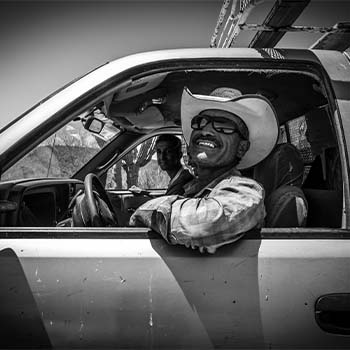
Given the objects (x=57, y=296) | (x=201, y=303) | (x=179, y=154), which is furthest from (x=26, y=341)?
(x=179, y=154)

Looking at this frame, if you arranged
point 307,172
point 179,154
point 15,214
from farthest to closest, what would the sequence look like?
point 179,154 → point 307,172 → point 15,214

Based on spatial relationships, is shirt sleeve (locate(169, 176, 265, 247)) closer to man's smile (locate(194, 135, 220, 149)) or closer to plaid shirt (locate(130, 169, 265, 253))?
plaid shirt (locate(130, 169, 265, 253))

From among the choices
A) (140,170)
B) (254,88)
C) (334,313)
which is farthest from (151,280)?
(140,170)

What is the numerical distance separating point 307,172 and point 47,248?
1517mm

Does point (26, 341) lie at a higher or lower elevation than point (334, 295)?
lower

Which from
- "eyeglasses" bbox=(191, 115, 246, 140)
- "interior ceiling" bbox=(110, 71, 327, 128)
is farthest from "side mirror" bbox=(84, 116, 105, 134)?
"eyeglasses" bbox=(191, 115, 246, 140)

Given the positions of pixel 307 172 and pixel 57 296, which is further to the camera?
pixel 307 172

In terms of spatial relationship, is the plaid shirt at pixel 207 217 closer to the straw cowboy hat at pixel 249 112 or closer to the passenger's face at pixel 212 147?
the passenger's face at pixel 212 147

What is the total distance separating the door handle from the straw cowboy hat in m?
0.74

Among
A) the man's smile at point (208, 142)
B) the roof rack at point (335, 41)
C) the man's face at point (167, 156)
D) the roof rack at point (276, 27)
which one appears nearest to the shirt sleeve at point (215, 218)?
the man's smile at point (208, 142)

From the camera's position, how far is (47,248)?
153 centimetres

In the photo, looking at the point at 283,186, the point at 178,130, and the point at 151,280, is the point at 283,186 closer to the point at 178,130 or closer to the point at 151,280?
the point at 151,280

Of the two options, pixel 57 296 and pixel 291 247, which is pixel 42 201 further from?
pixel 291 247

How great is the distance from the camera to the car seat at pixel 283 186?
A: 1.80m
